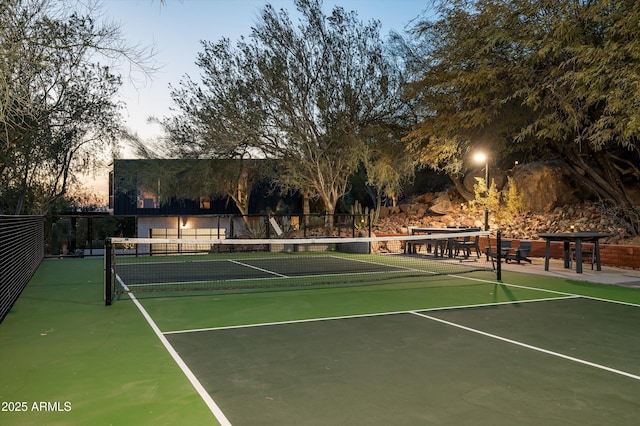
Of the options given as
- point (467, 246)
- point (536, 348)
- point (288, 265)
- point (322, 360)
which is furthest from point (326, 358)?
point (467, 246)

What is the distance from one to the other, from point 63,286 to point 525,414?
999 centimetres

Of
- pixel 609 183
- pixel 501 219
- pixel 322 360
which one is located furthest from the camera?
pixel 501 219

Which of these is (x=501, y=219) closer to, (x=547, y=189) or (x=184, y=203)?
(x=547, y=189)

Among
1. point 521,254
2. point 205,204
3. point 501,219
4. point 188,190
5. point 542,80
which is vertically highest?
point 542,80

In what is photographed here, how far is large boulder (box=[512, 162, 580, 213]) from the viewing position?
20.6m

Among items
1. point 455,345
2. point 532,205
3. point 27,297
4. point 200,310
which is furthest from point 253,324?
point 532,205

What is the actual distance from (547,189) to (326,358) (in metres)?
17.8

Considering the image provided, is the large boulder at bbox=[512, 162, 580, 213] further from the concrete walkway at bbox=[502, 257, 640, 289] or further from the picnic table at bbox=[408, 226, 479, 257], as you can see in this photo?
the concrete walkway at bbox=[502, 257, 640, 289]

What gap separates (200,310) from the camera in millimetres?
8234

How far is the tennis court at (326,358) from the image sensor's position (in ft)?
13.1

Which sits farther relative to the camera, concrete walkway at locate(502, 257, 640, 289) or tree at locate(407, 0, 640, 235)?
tree at locate(407, 0, 640, 235)

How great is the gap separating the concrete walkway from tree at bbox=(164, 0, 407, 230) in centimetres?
888

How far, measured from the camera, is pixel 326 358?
17.9 ft

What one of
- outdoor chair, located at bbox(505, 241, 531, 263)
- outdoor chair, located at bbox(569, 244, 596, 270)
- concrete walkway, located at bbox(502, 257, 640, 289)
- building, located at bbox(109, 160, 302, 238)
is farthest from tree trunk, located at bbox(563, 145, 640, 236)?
building, located at bbox(109, 160, 302, 238)
